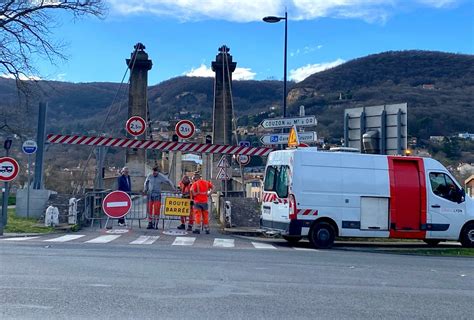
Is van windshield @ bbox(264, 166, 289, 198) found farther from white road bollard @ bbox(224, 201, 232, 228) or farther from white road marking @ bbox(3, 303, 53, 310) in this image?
white road marking @ bbox(3, 303, 53, 310)

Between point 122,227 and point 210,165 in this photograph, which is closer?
point 122,227

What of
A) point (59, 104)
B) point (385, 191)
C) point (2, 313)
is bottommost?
point (2, 313)

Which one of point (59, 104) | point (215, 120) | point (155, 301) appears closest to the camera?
point (155, 301)

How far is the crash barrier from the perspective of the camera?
2164 cm

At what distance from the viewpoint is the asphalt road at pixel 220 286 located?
7.52 metres

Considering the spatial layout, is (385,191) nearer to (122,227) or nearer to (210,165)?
(122,227)

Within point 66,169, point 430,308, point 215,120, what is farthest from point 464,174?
point 430,308

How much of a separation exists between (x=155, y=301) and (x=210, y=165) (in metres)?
29.9

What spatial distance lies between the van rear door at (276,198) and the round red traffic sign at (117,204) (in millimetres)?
4639

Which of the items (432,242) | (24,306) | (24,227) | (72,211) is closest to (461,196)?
(432,242)

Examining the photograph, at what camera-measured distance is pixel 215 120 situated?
41719 mm

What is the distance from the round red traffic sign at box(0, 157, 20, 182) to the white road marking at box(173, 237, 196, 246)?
225 inches

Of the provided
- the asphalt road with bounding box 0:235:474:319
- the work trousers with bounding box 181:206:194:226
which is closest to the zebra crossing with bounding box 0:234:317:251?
the work trousers with bounding box 181:206:194:226

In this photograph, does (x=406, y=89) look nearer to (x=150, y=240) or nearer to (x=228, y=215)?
(x=228, y=215)
